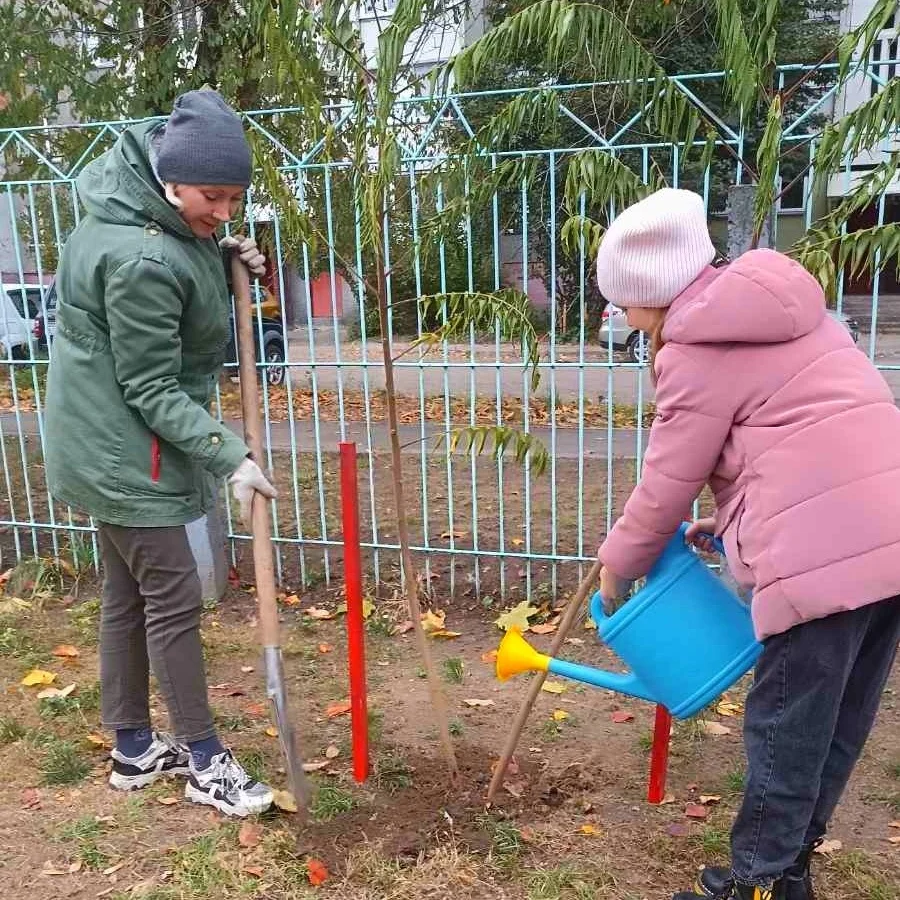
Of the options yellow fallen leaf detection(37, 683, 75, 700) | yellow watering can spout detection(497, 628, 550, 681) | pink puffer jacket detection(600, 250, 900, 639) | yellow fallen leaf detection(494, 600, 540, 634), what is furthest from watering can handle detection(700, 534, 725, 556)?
yellow fallen leaf detection(37, 683, 75, 700)

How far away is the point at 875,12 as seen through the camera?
7.47 ft

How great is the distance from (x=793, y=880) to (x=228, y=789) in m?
1.52

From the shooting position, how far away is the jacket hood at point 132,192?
2.29 metres

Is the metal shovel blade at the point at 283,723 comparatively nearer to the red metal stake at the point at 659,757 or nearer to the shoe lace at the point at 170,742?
the shoe lace at the point at 170,742

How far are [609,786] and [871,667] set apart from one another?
109 cm

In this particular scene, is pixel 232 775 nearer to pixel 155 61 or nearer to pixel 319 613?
pixel 319 613

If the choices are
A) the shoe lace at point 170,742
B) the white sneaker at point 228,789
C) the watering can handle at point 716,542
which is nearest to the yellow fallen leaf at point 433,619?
the shoe lace at point 170,742

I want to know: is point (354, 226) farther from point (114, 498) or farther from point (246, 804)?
point (246, 804)

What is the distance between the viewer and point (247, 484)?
2326 millimetres

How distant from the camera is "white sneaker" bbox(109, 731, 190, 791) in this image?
2.78m

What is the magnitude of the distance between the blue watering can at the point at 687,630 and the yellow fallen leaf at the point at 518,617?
1948 mm

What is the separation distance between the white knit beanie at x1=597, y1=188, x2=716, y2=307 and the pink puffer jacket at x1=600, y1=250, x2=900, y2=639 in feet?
0.21

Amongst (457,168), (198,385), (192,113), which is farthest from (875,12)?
(198,385)

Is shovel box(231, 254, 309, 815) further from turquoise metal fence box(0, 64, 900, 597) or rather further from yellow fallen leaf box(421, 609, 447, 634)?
yellow fallen leaf box(421, 609, 447, 634)
